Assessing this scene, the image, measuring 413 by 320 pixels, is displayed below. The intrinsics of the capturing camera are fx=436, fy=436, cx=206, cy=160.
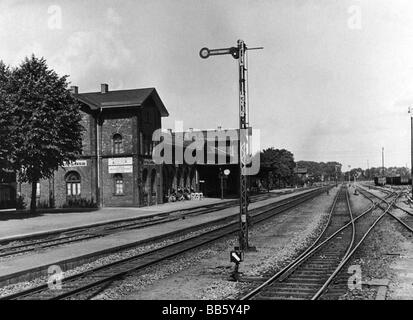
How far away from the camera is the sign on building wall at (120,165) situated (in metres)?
35.1

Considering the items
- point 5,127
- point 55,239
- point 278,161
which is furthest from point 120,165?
point 278,161

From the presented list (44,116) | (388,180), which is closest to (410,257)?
(44,116)

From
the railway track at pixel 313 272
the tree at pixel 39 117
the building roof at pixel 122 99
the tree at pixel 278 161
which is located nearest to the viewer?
the railway track at pixel 313 272

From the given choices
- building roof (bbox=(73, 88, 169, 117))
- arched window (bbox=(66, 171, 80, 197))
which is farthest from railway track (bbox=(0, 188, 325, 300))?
arched window (bbox=(66, 171, 80, 197))

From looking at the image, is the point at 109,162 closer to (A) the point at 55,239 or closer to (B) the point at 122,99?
(B) the point at 122,99

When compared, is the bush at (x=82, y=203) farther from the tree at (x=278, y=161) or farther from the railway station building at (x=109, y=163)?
the tree at (x=278, y=161)

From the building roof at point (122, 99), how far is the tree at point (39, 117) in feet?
22.3

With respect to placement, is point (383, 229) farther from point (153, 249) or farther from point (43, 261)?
point (43, 261)

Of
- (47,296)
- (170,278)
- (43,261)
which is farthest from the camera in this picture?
(43,261)

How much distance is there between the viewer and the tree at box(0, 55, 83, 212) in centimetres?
2625

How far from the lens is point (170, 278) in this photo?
10.4 meters

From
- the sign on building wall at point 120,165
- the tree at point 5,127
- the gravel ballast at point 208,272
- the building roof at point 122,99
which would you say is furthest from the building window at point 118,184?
the gravel ballast at point 208,272

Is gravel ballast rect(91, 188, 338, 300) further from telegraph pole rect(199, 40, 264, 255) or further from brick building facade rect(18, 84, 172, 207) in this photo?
brick building facade rect(18, 84, 172, 207)

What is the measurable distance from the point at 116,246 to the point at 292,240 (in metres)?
6.65
